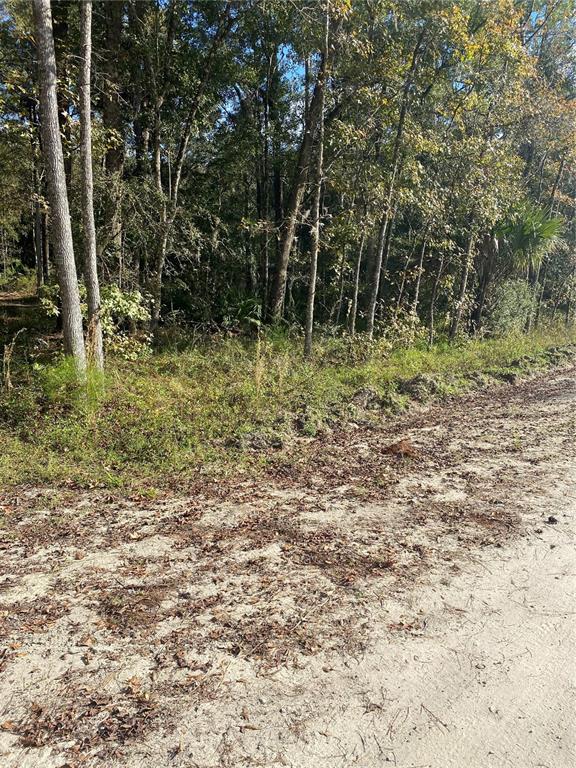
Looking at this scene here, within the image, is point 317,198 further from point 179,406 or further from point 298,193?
point 179,406

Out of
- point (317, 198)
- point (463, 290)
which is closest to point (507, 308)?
point (463, 290)

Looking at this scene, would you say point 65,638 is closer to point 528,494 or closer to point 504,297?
point 528,494

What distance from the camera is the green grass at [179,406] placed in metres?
5.48

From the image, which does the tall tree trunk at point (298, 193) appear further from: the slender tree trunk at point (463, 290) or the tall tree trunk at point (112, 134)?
the slender tree trunk at point (463, 290)

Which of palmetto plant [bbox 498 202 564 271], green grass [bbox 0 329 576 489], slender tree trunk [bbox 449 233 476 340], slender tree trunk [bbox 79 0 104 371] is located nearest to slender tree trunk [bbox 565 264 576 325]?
palmetto plant [bbox 498 202 564 271]

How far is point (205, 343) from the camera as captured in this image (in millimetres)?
10594

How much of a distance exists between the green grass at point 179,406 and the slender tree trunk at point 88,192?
63 centimetres

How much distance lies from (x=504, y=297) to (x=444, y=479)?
1184 centimetres

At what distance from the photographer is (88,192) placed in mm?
7215

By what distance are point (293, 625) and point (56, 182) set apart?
6.18m

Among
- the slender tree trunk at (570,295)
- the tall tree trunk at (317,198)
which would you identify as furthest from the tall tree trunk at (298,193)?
the slender tree trunk at (570,295)

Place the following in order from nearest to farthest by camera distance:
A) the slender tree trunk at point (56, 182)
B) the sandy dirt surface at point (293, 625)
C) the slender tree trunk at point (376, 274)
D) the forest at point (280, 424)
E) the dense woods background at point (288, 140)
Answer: the sandy dirt surface at point (293, 625)
the forest at point (280, 424)
the slender tree trunk at point (56, 182)
the dense woods background at point (288, 140)
the slender tree trunk at point (376, 274)

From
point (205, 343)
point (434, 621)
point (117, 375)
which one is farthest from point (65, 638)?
point (205, 343)

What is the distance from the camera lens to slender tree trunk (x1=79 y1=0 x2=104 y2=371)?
680cm
